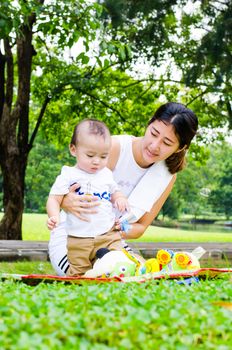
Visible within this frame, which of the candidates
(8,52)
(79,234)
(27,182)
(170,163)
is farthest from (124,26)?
(27,182)

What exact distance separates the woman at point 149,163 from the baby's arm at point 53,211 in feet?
1.34

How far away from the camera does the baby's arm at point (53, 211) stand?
321 centimetres

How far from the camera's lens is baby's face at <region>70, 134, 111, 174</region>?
11.3 feet

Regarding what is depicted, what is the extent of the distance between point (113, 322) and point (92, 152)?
194cm

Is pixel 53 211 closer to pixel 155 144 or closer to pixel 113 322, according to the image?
pixel 155 144

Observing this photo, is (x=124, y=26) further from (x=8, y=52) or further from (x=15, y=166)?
(x=15, y=166)

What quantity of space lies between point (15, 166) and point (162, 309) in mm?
9113

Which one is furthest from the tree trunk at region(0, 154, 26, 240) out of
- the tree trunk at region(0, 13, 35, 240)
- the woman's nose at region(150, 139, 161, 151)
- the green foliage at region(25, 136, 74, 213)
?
the green foliage at region(25, 136, 74, 213)

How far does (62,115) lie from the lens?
1291 cm

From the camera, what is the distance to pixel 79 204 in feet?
11.3

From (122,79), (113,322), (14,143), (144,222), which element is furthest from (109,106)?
(113,322)

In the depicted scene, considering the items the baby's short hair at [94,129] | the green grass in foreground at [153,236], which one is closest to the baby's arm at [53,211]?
the baby's short hair at [94,129]

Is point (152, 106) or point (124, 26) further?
point (152, 106)

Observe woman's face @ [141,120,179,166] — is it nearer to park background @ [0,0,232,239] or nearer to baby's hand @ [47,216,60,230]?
baby's hand @ [47,216,60,230]
